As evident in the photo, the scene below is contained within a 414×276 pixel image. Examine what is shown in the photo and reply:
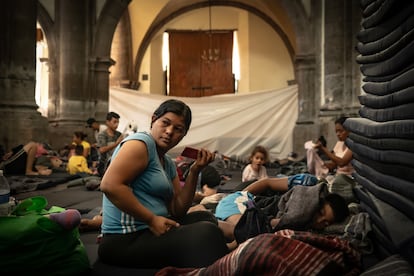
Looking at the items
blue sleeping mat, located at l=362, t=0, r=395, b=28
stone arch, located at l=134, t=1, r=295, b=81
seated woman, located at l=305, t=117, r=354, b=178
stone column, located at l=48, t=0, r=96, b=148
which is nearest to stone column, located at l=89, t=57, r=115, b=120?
stone column, located at l=48, t=0, r=96, b=148

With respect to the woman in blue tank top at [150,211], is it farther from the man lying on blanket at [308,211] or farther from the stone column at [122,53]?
the stone column at [122,53]

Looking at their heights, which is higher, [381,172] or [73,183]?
[381,172]

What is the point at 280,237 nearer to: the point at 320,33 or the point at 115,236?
the point at 115,236

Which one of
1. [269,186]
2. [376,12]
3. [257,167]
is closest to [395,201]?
[376,12]

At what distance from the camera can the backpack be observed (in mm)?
2740

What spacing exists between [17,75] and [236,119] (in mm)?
5386

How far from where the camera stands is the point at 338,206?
2.88 m

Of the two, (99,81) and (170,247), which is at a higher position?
(99,81)

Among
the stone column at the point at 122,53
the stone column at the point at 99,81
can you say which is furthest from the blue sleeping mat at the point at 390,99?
the stone column at the point at 122,53

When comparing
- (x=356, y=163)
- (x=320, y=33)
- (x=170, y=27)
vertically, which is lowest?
(x=356, y=163)

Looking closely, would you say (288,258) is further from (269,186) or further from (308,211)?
(269,186)

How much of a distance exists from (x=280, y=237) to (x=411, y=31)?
33.7 inches

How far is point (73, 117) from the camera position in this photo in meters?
10.3

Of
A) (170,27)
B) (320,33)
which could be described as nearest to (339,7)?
(320,33)
